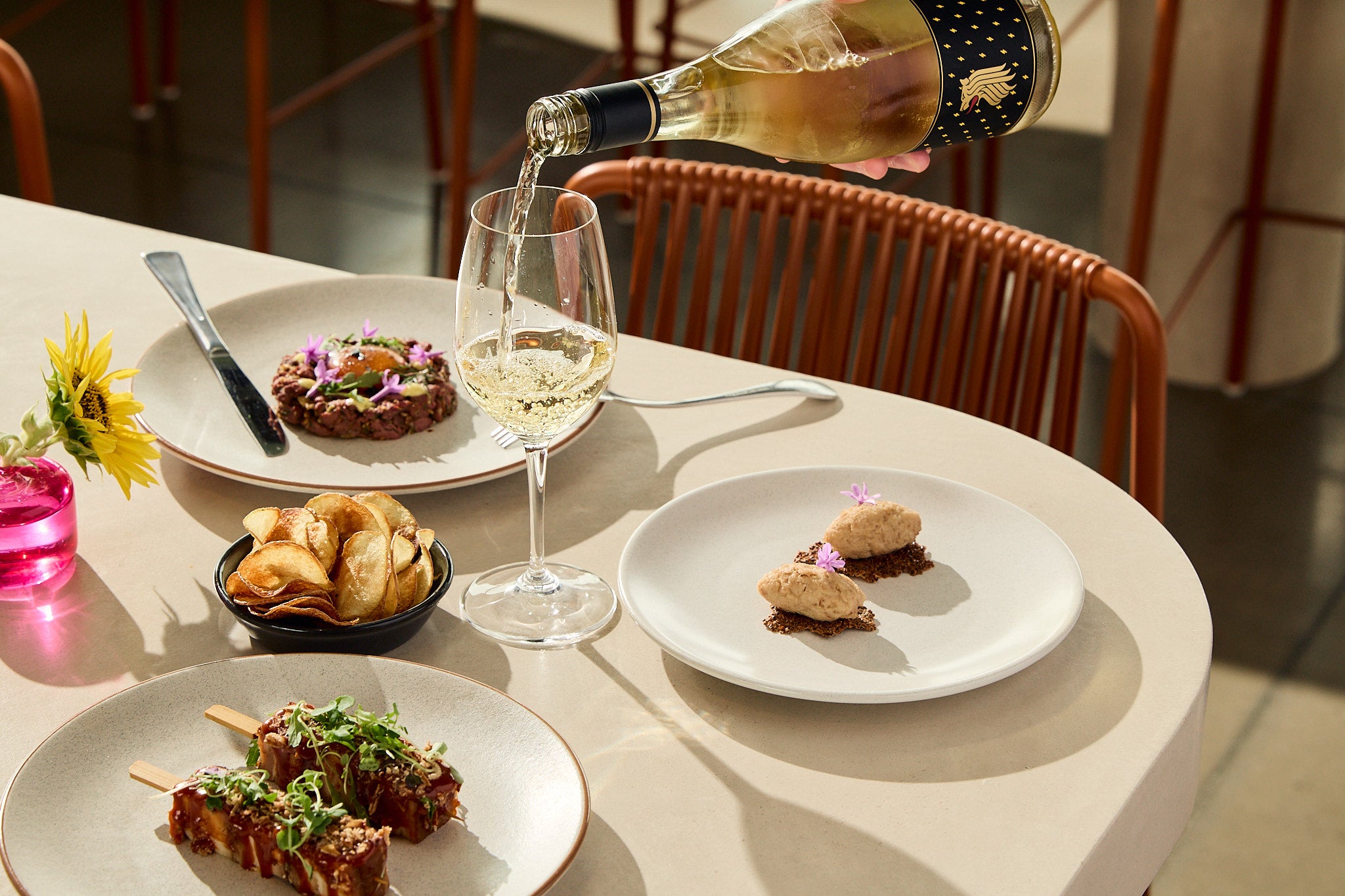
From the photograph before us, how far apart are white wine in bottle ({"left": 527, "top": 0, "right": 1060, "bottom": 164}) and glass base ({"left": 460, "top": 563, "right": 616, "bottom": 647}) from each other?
274 millimetres

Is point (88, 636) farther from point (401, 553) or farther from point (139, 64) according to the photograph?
point (139, 64)

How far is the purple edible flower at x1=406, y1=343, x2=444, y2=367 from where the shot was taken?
103 centimetres

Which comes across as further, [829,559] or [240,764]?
[829,559]

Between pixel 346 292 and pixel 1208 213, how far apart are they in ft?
6.68

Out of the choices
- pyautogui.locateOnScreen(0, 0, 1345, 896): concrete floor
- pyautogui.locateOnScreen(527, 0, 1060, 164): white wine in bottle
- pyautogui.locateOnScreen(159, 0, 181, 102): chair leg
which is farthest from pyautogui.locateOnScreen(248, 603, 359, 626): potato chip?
pyautogui.locateOnScreen(159, 0, 181, 102): chair leg

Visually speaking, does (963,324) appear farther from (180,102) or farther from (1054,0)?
(1054,0)

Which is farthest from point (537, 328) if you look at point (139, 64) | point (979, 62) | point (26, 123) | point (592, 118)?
point (139, 64)

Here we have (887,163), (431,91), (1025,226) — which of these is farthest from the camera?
(1025,226)

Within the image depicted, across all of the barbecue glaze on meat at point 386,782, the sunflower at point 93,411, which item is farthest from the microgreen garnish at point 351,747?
the sunflower at point 93,411

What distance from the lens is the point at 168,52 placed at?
3807mm

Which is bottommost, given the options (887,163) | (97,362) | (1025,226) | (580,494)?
(1025,226)

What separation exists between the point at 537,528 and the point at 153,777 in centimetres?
27

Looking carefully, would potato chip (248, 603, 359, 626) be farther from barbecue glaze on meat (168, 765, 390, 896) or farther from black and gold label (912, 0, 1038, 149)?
black and gold label (912, 0, 1038, 149)

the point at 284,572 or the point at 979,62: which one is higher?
the point at 979,62
